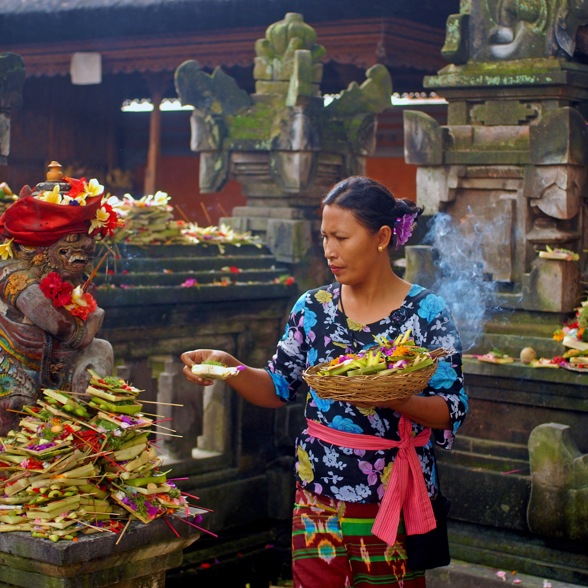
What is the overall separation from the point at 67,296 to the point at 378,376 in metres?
1.76

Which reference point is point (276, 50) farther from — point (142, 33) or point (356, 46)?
point (142, 33)

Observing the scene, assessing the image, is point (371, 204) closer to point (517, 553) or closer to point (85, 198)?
point (85, 198)

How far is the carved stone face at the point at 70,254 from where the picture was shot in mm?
4945

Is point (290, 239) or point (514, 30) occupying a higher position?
point (514, 30)

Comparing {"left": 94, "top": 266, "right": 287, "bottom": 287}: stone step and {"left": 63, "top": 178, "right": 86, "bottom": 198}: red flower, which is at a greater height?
{"left": 63, "top": 178, "right": 86, "bottom": 198}: red flower

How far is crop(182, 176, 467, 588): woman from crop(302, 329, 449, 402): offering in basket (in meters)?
0.14

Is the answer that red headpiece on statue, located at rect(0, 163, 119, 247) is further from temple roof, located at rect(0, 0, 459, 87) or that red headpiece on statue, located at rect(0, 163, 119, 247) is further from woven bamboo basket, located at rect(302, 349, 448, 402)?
temple roof, located at rect(0, 0, 459, 87)

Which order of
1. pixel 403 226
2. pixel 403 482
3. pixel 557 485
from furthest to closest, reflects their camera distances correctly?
pixel 557 485
pixel 403 226
pixel 403 482

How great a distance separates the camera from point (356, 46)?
485 inches

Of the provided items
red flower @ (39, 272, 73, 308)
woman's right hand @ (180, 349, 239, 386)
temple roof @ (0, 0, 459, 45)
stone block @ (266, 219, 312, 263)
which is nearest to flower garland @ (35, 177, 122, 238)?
red flower @ (39, 272, 73, 308)

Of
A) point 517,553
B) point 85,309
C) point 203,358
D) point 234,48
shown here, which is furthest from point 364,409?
point 234,48

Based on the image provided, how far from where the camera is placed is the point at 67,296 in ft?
16.2

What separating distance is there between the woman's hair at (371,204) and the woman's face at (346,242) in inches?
0.9

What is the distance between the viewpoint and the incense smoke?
740 centimetres
